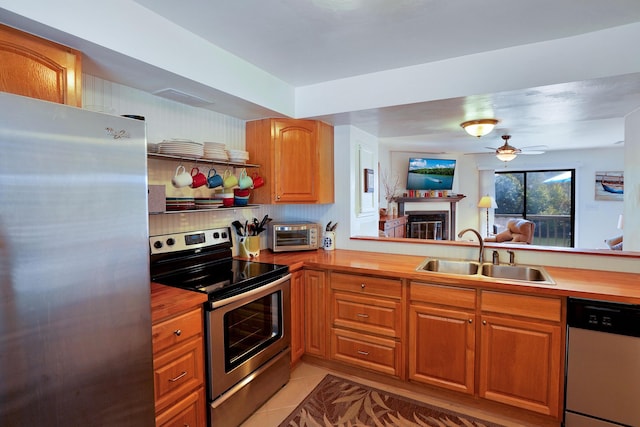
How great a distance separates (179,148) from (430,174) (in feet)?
17.5

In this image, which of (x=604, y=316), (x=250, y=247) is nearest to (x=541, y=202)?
(x=604, y=316)

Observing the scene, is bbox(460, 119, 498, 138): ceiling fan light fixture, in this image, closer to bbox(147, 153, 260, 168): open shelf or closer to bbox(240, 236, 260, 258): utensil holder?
bbox(147, 153, 260, 168): open shelf

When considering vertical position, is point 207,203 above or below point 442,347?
above

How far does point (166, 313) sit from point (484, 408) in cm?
204

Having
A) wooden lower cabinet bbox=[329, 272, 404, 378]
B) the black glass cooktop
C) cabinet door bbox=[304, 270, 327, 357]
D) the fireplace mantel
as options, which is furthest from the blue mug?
the fireplace mantel

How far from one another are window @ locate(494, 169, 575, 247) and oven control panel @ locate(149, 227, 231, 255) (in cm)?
639

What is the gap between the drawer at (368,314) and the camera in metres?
2.34

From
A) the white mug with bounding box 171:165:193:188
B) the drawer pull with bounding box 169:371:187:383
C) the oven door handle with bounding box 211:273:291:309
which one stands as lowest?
the drawer pull with bounding box 169:371:187:383

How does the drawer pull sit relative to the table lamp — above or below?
below

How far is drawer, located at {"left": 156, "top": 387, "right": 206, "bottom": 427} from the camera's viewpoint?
160 cm

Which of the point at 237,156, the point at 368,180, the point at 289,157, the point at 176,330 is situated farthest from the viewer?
the point at 368,180

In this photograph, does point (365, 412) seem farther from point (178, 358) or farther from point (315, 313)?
point (178, 358)

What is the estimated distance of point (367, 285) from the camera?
7.93 ft

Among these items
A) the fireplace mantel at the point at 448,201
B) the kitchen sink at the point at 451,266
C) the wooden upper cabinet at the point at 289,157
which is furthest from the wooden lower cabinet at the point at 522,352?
the fireplace mantel at the point at 448,201
